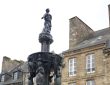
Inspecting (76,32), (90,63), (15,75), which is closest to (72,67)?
(90,63)

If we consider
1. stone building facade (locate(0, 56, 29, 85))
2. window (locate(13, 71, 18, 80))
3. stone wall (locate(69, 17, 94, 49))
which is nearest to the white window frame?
stone wall (locate(69, 17, 94, 49))

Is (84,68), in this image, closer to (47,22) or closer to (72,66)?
(72,66)

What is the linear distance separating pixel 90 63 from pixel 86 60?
58 cm

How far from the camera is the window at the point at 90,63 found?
30.2m

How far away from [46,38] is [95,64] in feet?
55.0

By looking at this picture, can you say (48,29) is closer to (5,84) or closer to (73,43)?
(73,43)

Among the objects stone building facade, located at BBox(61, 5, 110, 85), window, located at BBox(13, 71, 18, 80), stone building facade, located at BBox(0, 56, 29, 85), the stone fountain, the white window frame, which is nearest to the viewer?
the stone fountain

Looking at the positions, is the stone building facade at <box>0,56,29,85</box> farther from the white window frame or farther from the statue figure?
the statue figure

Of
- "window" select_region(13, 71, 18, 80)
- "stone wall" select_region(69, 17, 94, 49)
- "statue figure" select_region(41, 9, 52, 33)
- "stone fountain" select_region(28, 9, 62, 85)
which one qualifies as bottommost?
"window" select_region(13, 71, 18, 80)

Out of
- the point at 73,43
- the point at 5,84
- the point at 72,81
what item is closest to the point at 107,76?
the point at 72,81

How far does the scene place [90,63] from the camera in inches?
1200

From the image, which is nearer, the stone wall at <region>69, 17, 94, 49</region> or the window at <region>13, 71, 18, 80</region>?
the stone wall at <region>69, 17, 94, 49</region>

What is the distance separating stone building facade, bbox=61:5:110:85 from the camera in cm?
2923

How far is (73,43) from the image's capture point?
3428cm
